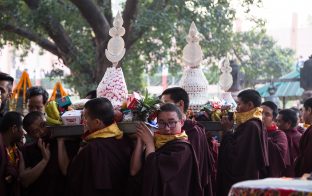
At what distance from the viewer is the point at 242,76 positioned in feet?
62.4

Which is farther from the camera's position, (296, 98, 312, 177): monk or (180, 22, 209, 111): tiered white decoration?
(180, 22, 209, 111): tiered white decoration

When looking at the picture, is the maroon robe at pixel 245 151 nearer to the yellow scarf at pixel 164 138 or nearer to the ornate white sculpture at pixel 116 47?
the ornate white sculpture at pixel 116 47

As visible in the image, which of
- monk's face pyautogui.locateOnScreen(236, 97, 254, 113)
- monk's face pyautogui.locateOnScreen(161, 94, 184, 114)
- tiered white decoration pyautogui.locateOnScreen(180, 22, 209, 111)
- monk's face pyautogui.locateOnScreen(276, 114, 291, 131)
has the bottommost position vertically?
monk's face pyautogui.locateOnScreen(276, 114, 291, 131)

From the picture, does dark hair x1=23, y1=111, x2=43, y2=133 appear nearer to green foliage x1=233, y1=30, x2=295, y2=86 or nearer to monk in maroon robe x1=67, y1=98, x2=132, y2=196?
monk in maroon robe x1=67, y1=98, x2=132, y2=196

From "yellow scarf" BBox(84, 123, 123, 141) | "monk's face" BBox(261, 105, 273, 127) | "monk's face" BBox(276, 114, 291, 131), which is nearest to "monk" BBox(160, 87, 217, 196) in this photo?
"yellow scarf" BBox(84, 123, 123, 141)

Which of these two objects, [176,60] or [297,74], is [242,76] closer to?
[297,74]

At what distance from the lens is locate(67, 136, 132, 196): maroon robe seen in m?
5.71

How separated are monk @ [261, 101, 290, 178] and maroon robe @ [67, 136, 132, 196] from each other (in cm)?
270

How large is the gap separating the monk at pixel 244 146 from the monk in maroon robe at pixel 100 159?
183cm

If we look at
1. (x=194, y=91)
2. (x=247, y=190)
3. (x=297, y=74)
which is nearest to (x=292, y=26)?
(x=297, y=74)

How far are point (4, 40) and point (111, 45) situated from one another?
354 inches

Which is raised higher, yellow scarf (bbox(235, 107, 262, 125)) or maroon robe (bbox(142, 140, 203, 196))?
yellow scarf (bbox(235, 107, 262, 125))

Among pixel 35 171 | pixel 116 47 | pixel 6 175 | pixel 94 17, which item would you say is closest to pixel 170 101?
pixel 116 47

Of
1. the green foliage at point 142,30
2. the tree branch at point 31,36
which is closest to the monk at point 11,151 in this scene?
the green foliage at point 142,30
